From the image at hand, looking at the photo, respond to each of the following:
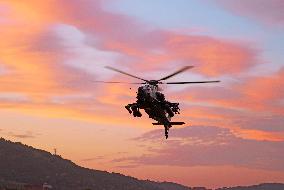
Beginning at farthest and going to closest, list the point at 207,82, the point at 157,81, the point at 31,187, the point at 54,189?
the point at 54,189 → the point at 31,187 → the point at 157,81 → the point at 207,82

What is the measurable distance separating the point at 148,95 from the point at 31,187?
13239 centimetres

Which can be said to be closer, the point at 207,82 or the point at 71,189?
the point at 207,82

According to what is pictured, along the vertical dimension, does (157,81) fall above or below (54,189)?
above

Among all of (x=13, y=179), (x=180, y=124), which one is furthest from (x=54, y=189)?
(x=180, y=124)

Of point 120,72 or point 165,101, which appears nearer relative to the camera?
point 120,72

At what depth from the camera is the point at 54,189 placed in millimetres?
181500

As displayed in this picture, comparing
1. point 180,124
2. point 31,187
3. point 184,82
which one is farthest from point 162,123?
point 31,187

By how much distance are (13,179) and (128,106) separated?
17310 centimetres

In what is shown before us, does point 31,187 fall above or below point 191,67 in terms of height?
below

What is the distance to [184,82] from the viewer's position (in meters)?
33.8

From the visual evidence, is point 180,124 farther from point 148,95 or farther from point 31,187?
point 31,187

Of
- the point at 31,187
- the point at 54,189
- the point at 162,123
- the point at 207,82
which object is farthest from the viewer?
the point at 54,189

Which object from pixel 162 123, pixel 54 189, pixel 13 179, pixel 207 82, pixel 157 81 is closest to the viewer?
pixel 207 82

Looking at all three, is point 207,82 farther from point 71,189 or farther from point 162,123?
point 71,189
